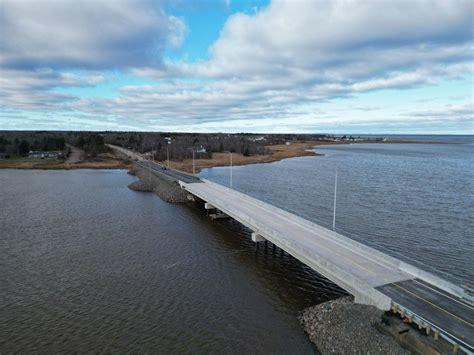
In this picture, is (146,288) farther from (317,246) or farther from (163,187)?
(163,187)

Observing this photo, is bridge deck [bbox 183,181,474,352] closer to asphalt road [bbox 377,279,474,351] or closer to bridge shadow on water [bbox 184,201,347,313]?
asphalt road [bbox 377,279,474,351]

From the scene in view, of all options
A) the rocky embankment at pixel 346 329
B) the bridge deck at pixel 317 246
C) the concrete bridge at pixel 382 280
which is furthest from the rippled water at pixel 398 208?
the rocky embankment at pixel 346 329

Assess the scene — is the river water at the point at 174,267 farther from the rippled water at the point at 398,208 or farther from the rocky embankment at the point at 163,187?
the rocky embankment at the point at 163,187

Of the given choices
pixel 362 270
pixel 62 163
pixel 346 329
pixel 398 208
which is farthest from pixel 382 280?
pixel 62 163

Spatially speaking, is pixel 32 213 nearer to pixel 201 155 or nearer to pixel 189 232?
pixel 189 232

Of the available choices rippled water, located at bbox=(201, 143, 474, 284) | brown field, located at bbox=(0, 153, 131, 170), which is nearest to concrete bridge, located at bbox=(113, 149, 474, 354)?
rippled water, located at bbox=(201, 143, 474, 284)

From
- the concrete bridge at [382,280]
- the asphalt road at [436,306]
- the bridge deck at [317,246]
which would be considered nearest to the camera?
the asphalt road at [436,306]
